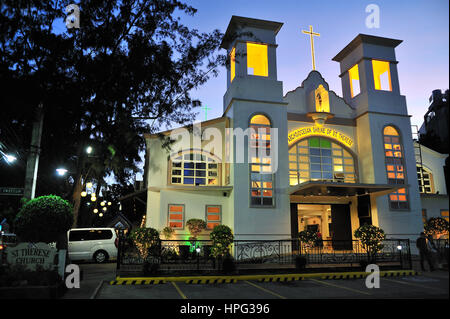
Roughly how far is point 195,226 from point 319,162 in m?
8.17

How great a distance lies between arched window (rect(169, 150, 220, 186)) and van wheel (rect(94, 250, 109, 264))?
17.7 ft

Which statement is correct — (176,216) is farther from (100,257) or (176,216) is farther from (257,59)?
(257,59)

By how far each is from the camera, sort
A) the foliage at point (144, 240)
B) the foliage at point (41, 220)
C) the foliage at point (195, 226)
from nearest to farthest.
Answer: the foliage at point (41, 220)
the foliage at point (144, 240)
the foliage at point (195, 226)

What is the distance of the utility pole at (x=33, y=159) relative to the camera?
1146 cm

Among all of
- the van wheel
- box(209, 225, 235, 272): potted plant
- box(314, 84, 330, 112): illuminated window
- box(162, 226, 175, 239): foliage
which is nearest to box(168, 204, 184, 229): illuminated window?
box(162, 226, 175, 239): foliage

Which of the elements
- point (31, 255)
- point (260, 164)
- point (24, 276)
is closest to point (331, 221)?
point (260, 164)

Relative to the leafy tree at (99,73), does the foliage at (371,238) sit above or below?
below

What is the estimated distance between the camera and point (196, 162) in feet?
64.8

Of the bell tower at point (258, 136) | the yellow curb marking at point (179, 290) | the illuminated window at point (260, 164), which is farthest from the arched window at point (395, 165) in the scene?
the yellow curb marking at point (179, 290)

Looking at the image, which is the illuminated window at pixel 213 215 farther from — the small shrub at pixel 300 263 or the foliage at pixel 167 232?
the small shrub at pixel 300 263

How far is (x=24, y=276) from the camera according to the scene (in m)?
8.63

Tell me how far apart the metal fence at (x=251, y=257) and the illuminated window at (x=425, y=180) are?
6.23 m

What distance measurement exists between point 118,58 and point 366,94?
48.0ft

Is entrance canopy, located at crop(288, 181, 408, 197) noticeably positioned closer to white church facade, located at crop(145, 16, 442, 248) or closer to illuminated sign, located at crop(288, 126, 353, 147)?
white church facade, located at crop(145, 16, 442, 248)
